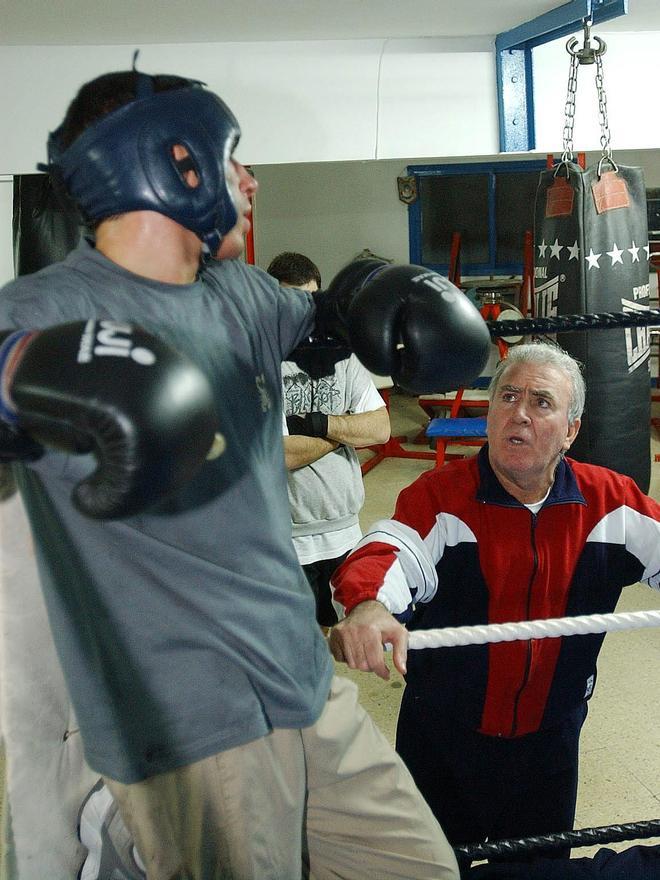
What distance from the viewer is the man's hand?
1147 millimetres

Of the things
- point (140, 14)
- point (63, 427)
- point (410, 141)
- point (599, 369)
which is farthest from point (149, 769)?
point (410, 141)

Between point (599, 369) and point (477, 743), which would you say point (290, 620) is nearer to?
point (477, 743)

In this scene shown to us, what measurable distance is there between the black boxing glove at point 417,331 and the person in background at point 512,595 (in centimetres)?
53

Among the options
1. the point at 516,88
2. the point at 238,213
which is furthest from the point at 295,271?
the point at 516,88

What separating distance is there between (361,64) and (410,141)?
1.21 feet

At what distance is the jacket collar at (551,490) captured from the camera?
4.76 feet

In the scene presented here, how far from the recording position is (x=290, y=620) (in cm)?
92

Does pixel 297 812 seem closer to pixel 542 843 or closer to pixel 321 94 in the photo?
pixel 542 843

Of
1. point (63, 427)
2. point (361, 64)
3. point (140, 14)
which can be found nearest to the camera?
point (63, 427)

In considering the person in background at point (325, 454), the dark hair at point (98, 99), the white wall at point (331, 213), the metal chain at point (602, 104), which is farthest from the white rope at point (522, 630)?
the white wall at point (331, 213)

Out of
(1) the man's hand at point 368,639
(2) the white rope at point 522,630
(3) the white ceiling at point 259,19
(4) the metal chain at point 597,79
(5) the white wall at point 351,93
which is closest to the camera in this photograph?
(2) the white rope at point 522,630

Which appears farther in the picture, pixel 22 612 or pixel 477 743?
pixel 477 743

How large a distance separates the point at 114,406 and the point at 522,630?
70cm

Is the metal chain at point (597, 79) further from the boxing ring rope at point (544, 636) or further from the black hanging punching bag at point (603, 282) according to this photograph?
the boxing ring rope at point (544, 636)
